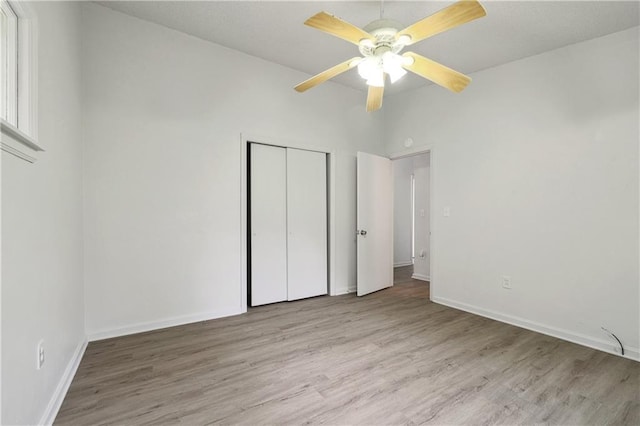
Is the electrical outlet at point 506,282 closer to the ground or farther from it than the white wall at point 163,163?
closer to the ground

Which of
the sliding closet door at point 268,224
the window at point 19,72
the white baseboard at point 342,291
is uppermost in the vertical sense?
the window at point 19,72

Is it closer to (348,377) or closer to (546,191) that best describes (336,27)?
(348,377)

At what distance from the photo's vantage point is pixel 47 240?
1.62 m

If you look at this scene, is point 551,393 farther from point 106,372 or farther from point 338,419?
point 106,372

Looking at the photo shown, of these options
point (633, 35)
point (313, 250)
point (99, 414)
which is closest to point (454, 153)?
point (633, 35)

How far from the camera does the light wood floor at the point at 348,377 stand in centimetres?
168

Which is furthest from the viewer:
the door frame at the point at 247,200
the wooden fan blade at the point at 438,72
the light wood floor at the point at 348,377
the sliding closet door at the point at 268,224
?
the sliding closet door at the point at 268,224

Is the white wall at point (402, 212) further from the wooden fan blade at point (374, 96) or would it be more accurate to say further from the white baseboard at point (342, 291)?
the wooden fan blade at point (374, 96)

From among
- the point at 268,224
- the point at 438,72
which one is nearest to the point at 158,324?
the point at 268,224

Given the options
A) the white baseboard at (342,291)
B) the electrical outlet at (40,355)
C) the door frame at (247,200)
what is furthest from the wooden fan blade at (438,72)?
the white baseboard at (342,291)

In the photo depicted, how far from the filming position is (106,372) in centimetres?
209

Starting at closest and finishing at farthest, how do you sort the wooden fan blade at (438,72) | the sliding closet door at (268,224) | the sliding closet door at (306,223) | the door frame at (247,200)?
the wooden fan blade at (438,72)
the door frame at (247,200)
the sliding closet door at (268,224)
the sliding closet door at (306,223)

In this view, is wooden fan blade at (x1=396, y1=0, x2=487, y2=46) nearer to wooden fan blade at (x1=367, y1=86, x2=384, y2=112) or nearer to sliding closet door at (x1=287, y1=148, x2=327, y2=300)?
wooden fan blade at (x1=367, y1=86, x2=384, y2=112)

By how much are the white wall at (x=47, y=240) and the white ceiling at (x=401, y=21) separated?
91 cm
